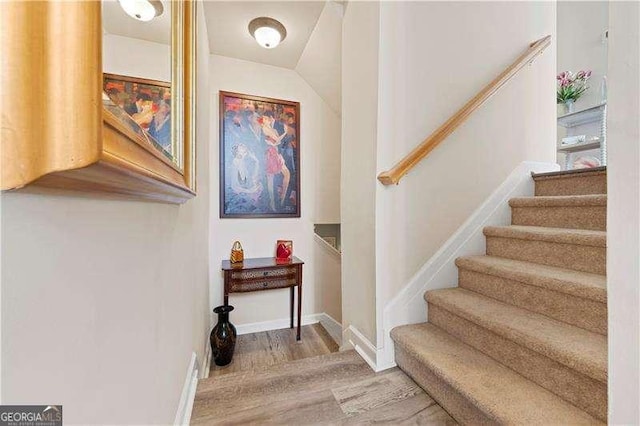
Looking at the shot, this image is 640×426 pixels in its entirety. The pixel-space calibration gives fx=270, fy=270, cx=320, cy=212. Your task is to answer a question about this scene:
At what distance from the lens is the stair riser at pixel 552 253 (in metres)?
1.24

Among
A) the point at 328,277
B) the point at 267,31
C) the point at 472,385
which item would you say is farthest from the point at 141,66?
the point at 328,277

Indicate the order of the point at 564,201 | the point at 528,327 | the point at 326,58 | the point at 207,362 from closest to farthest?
the point at 528,327, the point at 564,201, the point at 207,362, the point at 326,58

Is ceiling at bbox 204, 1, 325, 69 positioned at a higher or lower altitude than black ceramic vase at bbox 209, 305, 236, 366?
higher

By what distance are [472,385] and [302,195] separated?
2162 millimetres

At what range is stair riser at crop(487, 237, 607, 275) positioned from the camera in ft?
4.05

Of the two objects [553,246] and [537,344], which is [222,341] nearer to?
[537,344]

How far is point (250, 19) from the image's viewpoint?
A: 6.86 ft

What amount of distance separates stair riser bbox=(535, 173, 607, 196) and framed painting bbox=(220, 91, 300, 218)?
205 centimetres

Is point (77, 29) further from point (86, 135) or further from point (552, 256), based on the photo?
point (552, 256)

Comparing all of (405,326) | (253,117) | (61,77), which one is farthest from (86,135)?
(253,117)

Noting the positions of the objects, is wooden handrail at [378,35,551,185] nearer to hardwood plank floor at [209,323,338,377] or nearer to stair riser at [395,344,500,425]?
stair riser at [395,344,500,425]

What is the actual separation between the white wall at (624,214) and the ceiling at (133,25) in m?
1.01

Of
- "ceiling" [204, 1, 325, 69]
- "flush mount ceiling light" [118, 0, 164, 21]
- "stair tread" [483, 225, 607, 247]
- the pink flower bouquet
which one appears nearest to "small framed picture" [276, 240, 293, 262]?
"stair tread" [483, 225, 607, 247]

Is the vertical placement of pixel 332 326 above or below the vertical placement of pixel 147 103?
below
